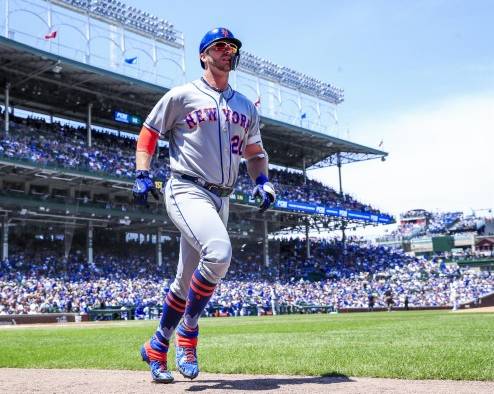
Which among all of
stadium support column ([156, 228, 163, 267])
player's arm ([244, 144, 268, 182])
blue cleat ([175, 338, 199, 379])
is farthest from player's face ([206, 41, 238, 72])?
stadium support column ([156, 228, 163, 267])

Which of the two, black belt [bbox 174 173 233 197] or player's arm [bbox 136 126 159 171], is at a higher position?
player's arm [bbox 136 126 159 171]

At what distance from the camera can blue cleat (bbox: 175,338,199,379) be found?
416 centimetres

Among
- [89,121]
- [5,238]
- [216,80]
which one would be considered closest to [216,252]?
[216,80]

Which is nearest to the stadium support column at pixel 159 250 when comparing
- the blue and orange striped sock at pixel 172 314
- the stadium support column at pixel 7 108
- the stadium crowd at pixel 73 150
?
the stadium crowd at pixel 73 150

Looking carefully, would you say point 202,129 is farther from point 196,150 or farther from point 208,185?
point 208,185

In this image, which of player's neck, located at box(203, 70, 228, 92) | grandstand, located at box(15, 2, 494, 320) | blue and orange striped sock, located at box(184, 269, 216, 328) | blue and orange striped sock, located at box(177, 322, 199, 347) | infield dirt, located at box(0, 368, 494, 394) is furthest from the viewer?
grandstand, located at box(15, 2, 494, 320)

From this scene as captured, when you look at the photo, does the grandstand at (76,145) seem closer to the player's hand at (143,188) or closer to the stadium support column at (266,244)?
the stadium support column at (266,244)

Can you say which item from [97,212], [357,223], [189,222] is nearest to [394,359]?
[189,222]

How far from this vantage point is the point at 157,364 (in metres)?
4.34

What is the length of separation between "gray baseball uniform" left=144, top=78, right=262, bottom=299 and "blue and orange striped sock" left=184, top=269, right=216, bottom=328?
7.4 inches

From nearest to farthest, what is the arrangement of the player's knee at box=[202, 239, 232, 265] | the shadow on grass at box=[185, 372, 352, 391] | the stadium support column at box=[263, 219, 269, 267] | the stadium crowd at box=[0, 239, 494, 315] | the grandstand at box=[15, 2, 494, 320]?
the shadow on grass at box=[185, 372, 352, 391] → the player's knee at box=[202, 239, 232, 265] → the stadium crowd at box=[0, 239, 494, 315] → the grandstand at box=[15, 2, 494, 320] → the stadium support column at box=[263, 219, 269, 267]

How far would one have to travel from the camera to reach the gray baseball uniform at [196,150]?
4453 millimetres

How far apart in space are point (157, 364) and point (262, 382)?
0.80 metres

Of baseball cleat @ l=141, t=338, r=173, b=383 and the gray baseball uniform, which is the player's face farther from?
baseball cleat @ l=141, t=338, r=173, b=383
